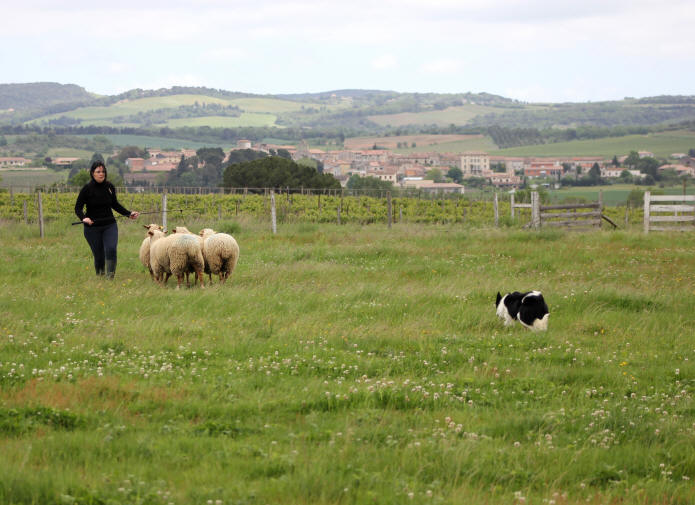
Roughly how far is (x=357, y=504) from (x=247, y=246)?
16.9 m

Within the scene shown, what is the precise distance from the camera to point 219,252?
Answer: 1484 cm

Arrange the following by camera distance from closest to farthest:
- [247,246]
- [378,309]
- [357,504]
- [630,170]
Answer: [357,504] < [378,309] < [247,246] < [630,170]

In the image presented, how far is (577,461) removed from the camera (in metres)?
5.70

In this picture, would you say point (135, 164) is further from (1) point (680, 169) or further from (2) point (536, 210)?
(2) point (536, 210)

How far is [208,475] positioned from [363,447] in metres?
1.27

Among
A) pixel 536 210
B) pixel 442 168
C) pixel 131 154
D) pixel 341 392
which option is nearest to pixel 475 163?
pixel 442 168

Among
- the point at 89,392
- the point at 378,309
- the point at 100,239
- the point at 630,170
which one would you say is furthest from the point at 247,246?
the point at 630,170

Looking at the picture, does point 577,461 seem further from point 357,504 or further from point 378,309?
point 378,309

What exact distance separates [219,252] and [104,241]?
87.4 inches

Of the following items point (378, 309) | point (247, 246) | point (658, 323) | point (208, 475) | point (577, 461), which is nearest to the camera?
point (208, 475)

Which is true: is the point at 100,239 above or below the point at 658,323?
above

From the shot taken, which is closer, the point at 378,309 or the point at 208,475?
the point at 208,475

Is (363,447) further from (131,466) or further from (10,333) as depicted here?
(10,333)

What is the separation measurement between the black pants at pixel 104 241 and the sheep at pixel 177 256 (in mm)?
793
